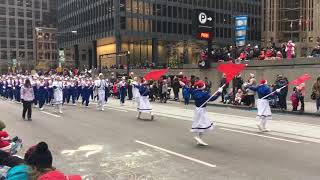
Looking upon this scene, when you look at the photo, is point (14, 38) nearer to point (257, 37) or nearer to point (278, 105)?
point (257, 37)

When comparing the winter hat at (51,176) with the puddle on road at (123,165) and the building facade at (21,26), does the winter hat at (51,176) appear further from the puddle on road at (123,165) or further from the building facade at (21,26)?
the building facade at (21,26)

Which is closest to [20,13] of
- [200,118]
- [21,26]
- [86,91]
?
[21,26]

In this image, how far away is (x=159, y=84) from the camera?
3238 cm

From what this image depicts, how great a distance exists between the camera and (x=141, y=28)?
8825cm

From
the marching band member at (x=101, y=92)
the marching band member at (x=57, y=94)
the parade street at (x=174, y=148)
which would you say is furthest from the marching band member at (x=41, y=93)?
the parade street at (x=174, y=148)

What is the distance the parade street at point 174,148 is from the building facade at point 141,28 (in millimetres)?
58253

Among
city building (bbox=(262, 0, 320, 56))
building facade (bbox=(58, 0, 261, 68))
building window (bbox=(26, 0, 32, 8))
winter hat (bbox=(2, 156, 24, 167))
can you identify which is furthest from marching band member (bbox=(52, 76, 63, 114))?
building window (bbox=(26, 0, 32, 8))

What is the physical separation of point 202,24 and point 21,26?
5002 inches

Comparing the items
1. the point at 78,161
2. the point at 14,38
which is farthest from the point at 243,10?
the point at 78,161

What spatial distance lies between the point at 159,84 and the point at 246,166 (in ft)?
73.0

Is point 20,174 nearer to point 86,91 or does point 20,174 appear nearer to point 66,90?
point 86,91

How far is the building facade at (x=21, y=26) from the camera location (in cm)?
14575

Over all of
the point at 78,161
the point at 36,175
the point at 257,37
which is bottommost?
the point at 78,161

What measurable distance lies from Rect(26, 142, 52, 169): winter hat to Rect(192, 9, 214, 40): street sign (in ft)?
92.5
